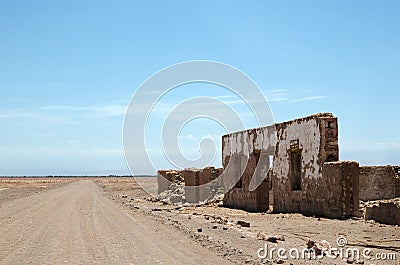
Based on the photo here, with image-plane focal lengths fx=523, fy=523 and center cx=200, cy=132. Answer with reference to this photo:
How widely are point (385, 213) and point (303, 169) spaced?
3994mm

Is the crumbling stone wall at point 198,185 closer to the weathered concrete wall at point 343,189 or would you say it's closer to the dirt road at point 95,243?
the dirt road at point 95,243

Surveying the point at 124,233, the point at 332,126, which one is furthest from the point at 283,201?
the point at 124,233

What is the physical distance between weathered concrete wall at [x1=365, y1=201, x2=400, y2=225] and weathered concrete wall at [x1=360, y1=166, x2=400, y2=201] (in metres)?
9.00

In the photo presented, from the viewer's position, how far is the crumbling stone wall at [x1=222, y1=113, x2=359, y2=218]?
1567 cm

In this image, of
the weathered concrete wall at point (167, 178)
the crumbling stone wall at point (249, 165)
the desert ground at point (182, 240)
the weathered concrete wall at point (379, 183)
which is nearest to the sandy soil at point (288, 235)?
the desert ground at point (182, 240)

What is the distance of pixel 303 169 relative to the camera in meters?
17.8

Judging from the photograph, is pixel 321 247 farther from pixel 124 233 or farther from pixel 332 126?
pixel 332 126

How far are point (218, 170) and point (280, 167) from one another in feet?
27.5

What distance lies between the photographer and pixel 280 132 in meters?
19.7

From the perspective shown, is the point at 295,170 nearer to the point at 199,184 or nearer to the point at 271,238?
the point at 271,238

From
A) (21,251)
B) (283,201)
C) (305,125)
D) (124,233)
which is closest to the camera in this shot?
(21,251)

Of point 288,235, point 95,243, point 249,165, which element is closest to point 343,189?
point 288,235

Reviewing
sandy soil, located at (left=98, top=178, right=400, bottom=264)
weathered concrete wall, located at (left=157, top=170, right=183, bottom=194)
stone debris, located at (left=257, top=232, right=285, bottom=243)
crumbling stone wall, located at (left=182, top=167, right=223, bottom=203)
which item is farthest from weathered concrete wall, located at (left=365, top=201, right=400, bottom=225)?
weathered concrete wall, located at (left=157, top=170, right=183, bottom=194)

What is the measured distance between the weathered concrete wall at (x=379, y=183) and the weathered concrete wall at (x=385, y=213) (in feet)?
29.5
